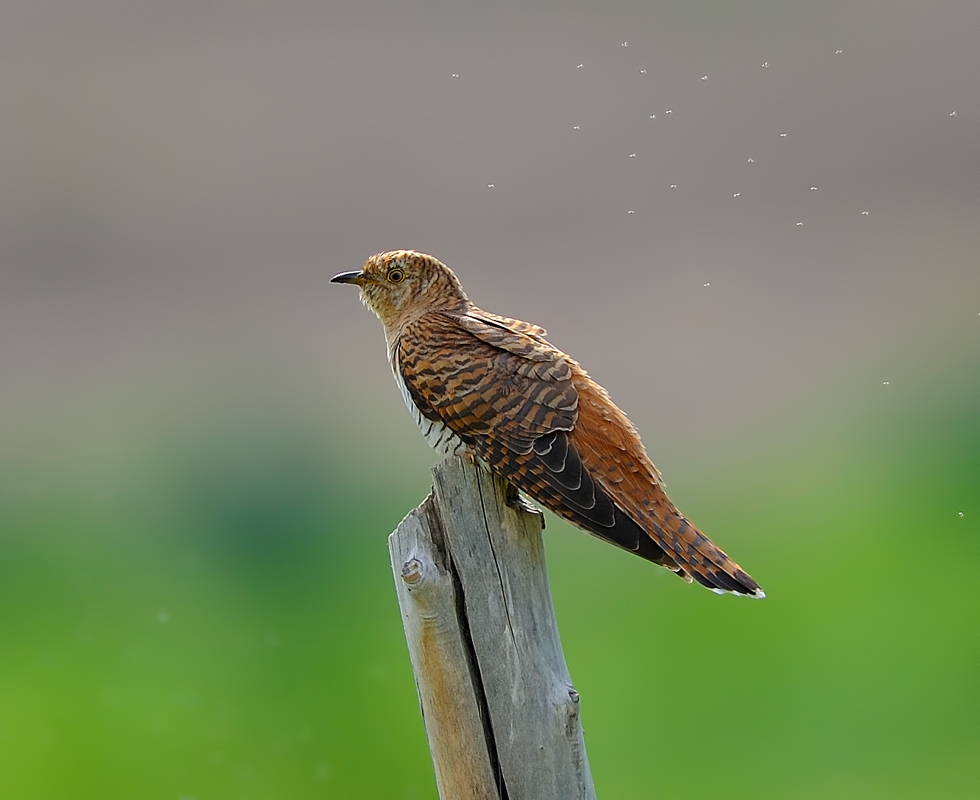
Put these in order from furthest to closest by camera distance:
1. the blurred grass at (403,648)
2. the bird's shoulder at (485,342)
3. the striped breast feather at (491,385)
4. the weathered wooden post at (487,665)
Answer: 1. the blurred grass at (403,648)
2. the bird's shoulder at (485,342)
3. the striped breast feather at (491,385)
4. the weathered wooden post at (487,665)

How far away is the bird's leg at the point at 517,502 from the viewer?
11.3 ft

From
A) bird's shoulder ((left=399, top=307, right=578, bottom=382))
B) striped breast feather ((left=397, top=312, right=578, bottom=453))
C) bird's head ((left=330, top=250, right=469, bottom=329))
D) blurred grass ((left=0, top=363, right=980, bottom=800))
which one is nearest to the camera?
striped breast feather ((left=397, top=312, right=578, bottom=453))

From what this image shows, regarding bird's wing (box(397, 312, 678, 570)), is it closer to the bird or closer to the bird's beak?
the bird

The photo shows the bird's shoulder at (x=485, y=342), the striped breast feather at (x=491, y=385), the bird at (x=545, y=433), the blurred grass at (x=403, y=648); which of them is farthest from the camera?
the blurred grass at (x=403, y=648)

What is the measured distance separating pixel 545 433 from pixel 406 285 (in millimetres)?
1215

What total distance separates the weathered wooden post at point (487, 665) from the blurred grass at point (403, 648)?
4104 millimetres

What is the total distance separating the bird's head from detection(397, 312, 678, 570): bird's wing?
346 millimetres

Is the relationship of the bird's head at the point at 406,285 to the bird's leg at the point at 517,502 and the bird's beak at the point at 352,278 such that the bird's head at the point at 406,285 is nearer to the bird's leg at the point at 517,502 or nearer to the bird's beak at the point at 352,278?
the bird's beak at the point at 352,278

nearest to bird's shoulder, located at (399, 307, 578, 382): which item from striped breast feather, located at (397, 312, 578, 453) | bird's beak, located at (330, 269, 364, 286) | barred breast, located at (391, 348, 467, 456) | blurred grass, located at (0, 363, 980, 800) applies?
striped breast feather, located at (397, 312, 578, 453)

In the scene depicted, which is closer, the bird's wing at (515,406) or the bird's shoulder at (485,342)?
the bird's wing at (515,406)

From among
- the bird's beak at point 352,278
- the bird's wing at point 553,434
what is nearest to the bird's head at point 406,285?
the bird's beak at point 352,278

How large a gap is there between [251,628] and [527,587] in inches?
227

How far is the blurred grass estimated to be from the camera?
24.3 ft

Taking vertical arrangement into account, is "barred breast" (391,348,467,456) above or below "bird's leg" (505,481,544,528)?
above
